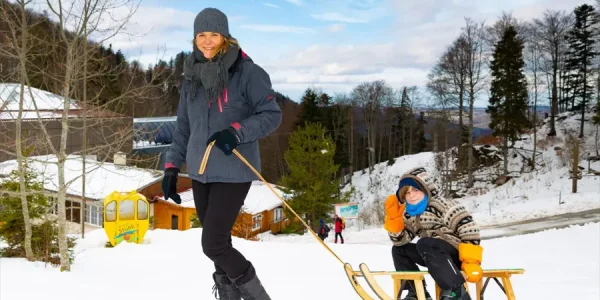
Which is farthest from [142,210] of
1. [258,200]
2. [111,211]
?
[258,200]

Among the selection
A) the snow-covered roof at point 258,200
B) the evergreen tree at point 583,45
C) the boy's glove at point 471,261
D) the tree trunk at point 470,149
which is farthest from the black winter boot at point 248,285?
the evergreen tree at point 583,45

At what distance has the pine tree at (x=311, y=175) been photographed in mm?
23188

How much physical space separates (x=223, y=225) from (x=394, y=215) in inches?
53.2

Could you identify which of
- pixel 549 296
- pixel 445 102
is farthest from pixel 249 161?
pixel 445 102

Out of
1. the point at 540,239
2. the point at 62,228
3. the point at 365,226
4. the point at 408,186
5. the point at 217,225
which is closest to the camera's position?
the point at 217,225

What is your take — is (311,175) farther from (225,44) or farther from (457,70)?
(225,44)

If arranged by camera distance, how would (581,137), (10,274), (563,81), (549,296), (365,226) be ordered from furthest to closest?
(563,81)
(581,137)
(365,226)
(10,274)
(549,296)

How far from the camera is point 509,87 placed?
91.6 feet

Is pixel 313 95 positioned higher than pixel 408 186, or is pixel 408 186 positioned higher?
pixel 313 95

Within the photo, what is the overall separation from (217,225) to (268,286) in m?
2.50

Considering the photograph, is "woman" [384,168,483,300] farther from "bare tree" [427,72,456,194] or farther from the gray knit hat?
"bare tree" [427,72,456,194]

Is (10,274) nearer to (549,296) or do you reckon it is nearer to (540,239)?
(549,296)

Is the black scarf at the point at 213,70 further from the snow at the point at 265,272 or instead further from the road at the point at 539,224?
the road at the point at 539,224

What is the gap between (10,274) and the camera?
17.5 feet
